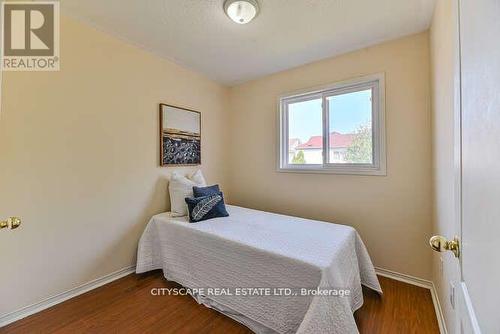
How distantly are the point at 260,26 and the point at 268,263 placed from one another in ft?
6.61

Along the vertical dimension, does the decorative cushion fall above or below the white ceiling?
below

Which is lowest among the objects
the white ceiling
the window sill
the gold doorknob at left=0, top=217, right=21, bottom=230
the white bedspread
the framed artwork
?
the white bedspread

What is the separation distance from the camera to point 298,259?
1.41 m

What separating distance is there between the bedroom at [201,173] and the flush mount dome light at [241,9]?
1 cm

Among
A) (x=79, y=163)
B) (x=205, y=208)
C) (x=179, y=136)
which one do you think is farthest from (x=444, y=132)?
(x=79, y=163)

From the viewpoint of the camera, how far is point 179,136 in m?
2.74

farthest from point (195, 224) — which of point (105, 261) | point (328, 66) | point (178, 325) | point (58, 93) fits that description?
point (328, 66)

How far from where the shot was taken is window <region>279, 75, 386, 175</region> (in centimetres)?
227

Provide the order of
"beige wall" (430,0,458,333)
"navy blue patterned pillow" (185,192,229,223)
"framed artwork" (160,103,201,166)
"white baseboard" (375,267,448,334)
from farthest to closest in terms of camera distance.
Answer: "framed artwork" (160,103,201,166) → "navy blue patterned pillow" (185,192,229,223) → "white baseboard" (375,267,448,334) → "beige wall" (430,0,458,333)

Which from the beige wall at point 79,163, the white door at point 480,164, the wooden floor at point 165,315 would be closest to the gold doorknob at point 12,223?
the beige wall at point 79,163

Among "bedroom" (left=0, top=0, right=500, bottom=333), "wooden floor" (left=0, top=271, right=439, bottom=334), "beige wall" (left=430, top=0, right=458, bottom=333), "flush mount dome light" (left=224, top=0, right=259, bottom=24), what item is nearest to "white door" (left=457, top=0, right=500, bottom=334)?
"bedroom" (left=0, top=0, right=500, bottom=333)

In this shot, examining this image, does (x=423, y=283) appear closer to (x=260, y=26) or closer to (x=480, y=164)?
(x=480, y=164)

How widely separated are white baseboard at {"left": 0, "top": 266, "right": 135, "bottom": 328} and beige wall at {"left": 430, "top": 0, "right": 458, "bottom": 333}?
8.70ft

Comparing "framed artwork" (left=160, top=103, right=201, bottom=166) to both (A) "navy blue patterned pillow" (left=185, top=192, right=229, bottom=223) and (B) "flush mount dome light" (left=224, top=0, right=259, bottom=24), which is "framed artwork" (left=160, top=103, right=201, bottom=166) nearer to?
(A) "navy blue patterned pillow" (left=185, top=192, right=229, bottom=223)
